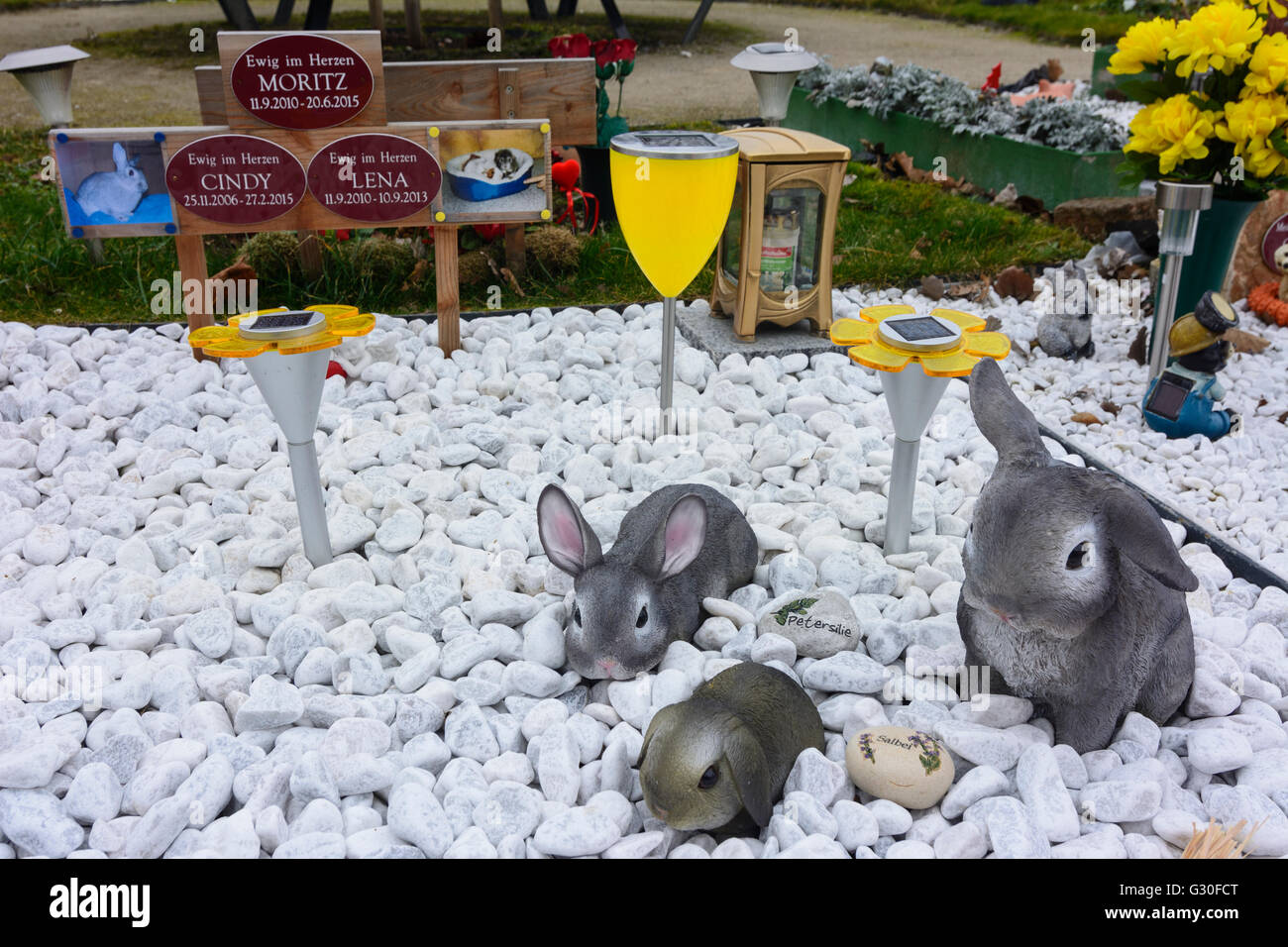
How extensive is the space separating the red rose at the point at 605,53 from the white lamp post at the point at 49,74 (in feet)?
7.39

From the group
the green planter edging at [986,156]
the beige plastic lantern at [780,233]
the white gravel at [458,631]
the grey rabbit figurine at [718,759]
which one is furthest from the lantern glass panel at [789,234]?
the grey rabbit figurine at [718,759]

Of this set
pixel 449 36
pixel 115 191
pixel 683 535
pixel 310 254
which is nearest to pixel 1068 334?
pixel 683 535

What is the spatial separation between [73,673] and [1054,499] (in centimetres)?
196

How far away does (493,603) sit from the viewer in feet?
8.04

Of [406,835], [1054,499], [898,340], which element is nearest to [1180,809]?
[1054,499]

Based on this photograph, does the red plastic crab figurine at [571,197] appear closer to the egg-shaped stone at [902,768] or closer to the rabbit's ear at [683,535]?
the rabbit's ear at [683,535]

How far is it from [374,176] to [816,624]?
91.2 inches

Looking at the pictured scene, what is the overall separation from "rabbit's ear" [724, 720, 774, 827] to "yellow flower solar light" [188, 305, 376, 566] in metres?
1.28

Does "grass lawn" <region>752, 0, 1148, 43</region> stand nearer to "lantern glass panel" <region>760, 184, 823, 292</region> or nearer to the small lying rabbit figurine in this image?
"lantern glass panel" <region>760, 184, 823, 292</region>

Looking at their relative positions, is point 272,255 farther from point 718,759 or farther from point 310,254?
point 718,759

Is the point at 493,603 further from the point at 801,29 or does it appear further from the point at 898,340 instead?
the point at 801,29

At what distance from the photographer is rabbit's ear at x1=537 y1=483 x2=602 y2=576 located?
2219 millimetres

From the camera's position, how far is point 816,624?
90.7 inches

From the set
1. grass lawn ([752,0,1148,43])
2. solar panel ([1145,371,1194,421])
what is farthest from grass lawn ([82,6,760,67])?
solar panel ([1145,371,1194,421])
